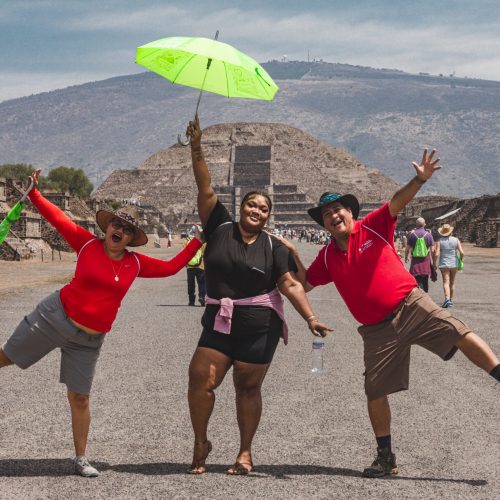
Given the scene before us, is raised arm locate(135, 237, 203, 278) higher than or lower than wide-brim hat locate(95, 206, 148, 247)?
Answer: lower

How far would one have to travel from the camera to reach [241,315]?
5.70 metres

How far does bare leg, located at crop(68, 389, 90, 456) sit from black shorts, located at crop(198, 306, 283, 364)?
829mm

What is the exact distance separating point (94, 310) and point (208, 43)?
74.3 inches

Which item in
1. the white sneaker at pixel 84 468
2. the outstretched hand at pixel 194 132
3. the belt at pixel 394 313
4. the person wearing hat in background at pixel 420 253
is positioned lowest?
the person wearing hat in background at pixel 420 253

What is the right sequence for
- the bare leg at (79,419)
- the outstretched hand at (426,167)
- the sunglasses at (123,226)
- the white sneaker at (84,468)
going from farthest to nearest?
the sunglasses at (123,226) < the outstretched hand at (426,167) < the bare leg at (79,419) < the white sneaker at (84,468)

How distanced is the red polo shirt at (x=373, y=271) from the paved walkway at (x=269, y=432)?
1.04 metres

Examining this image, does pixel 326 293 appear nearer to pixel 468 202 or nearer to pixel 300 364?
pixel 300 364

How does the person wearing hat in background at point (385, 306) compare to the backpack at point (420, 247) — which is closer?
the person wearing hat in background at point (385, 306)

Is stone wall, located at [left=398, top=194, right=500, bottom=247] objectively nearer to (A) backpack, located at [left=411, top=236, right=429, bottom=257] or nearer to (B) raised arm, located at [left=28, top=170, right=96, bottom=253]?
(A) backpack, located at [left=411, top=236, right=429, bottom=257]

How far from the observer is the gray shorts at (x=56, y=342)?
563 cm

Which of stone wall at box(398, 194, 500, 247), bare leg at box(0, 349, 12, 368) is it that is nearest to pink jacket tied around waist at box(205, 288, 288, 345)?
bare leg at box(0, 349, 12, 368)

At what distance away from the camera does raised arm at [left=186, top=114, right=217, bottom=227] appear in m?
5.86

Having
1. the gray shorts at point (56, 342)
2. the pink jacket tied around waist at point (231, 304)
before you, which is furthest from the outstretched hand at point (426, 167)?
the gray shorts at point (56, 342)

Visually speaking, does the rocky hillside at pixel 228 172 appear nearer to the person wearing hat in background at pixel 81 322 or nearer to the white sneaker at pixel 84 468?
the person wearing hat in background at pixel 81 322
